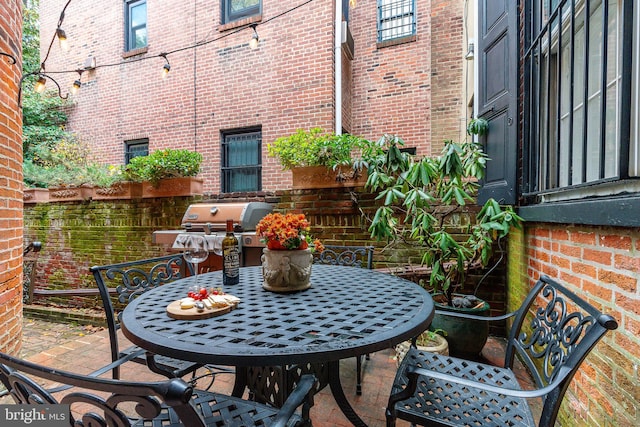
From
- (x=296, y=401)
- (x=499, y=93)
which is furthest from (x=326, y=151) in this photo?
(x=296, y=401)

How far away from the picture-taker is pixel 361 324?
1085mm

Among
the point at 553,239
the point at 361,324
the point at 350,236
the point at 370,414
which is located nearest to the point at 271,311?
the point at 361,324

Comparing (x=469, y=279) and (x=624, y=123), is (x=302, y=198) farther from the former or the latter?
(x=624, y=123)

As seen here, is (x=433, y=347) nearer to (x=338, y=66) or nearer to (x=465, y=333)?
(x=465, y=333)

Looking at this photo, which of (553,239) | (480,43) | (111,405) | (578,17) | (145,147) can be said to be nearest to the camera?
(111,405)

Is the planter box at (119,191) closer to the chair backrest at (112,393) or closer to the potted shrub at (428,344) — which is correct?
the potted shrub at (428,344)

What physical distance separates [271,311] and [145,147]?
19.8ft

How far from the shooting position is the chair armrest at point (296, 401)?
761mm

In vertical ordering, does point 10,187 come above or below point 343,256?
above

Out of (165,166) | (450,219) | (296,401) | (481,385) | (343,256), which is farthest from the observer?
(165,166)

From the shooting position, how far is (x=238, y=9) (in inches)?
212

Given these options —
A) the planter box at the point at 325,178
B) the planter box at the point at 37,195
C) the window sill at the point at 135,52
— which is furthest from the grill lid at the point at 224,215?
the window sill at the point at 135,52

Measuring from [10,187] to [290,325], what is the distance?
91.7 inches

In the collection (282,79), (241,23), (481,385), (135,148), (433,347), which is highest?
(241,23)
